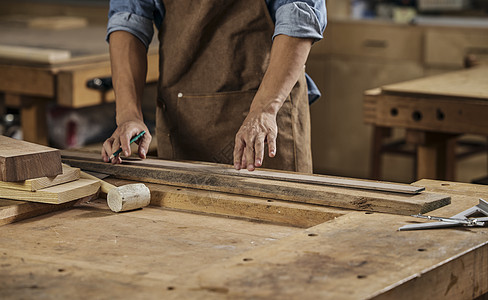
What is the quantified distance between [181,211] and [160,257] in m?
0.32

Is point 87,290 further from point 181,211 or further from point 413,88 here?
point 413,88

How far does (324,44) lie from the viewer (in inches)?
213

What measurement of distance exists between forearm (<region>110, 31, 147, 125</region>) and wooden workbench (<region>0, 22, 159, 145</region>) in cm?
123

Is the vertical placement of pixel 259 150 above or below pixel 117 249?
above

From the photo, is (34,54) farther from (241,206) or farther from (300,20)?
(241,206)

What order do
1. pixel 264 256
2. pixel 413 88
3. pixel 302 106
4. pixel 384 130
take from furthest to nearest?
pixel 384 130
pixel 413 88
pixel 302 106
pixel 264 256

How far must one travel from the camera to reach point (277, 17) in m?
1.91

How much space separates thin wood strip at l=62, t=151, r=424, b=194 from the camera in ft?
4.98

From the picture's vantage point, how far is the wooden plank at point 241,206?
1.45m

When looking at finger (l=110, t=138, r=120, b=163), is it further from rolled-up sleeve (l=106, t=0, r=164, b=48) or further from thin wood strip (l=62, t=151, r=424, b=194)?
rolled-up sleeve (l=106, t=0, r=164, b=48)

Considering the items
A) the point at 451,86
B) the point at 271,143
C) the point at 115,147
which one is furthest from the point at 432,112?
the point at 115,147

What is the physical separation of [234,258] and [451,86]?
6.56 ft

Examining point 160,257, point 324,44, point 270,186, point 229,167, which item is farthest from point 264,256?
point 324,44

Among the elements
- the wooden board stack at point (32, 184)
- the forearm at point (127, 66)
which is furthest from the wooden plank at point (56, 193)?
the forearm at point (127, 66)
